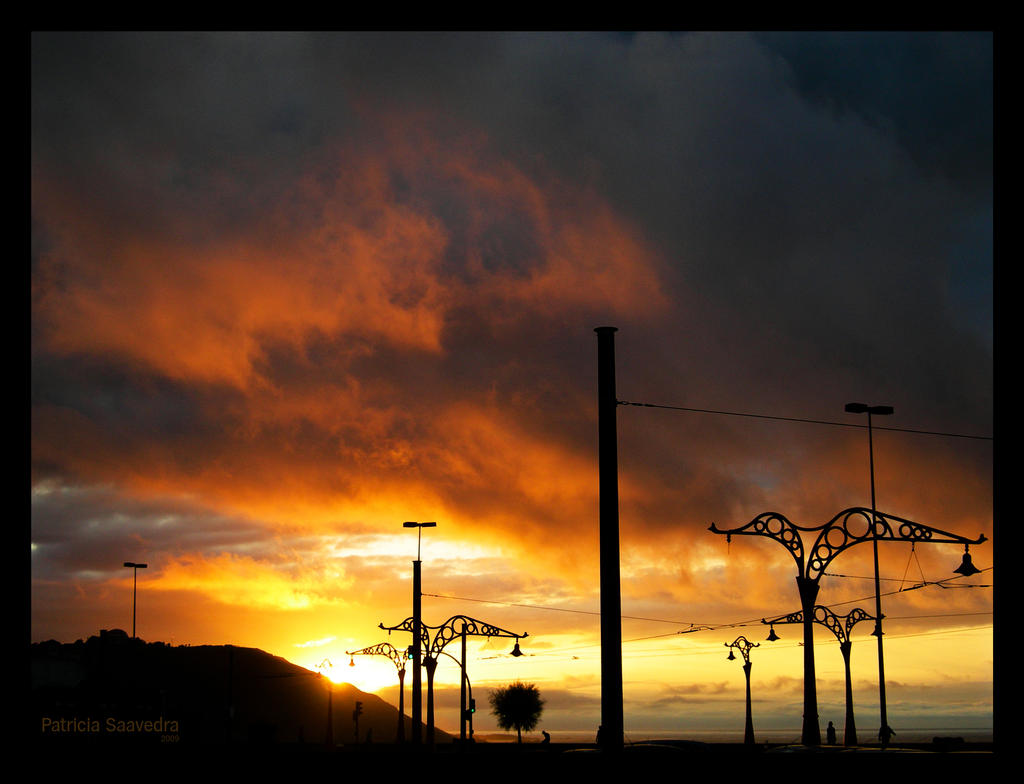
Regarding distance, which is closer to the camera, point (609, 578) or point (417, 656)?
point (609, 578)

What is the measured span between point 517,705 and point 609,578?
369 ft

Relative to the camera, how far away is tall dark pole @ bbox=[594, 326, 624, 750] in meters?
15.8

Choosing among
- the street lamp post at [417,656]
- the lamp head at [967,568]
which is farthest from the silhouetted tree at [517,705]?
the lamp head at [967,568]

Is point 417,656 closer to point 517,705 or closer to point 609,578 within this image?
point 609,578

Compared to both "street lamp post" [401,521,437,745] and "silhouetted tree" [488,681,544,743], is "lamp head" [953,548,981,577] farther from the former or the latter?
"silhouetted tree" [488,681,544,743]

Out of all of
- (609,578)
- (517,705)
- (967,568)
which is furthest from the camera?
(517,705)

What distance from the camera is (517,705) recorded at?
404ft

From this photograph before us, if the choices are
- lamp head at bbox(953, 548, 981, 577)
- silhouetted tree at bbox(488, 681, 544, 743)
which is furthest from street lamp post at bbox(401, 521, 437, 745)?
silhouetted tree at bbox(488, 681, 544, 743)

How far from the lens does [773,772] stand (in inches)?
463

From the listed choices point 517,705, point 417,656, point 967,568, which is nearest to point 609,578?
point 967,568
